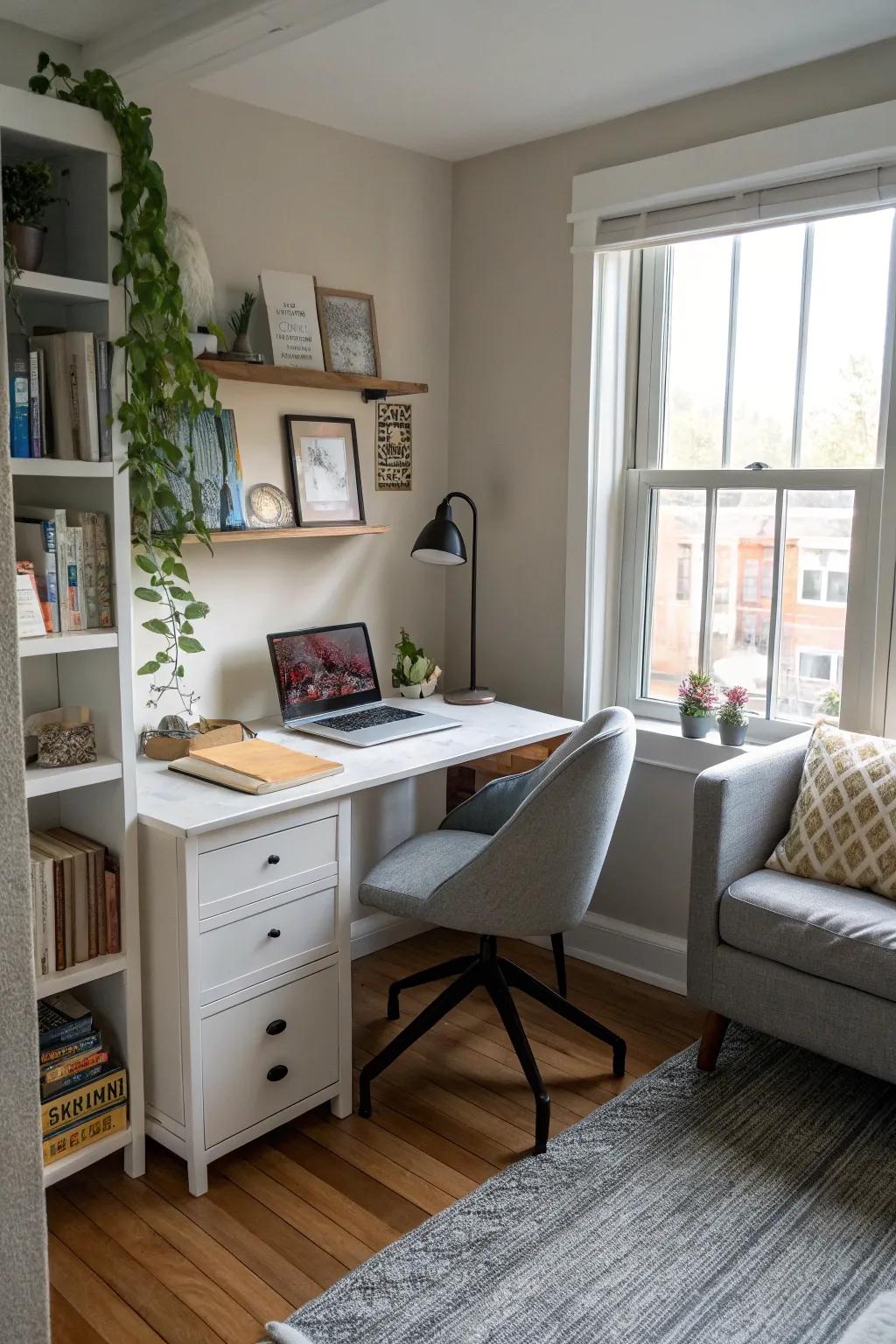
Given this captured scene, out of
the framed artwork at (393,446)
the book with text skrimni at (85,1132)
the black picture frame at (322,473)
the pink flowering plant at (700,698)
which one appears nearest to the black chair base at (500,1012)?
the book with text skrimni at (85,1132)

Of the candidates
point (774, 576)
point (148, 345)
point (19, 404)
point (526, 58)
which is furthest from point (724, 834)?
point (526, 58)

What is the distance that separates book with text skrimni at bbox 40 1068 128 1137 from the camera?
217 cm

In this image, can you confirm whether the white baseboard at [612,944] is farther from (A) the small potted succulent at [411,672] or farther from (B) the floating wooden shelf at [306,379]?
(B) the floating wooden shelf at [306,379]

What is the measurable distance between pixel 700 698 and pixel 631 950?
0.78 m

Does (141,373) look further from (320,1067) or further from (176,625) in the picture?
(320,1067)

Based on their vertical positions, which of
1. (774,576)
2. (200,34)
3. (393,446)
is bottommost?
(774,576)

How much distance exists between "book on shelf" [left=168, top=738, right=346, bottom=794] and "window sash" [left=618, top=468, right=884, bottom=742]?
44.6 inches

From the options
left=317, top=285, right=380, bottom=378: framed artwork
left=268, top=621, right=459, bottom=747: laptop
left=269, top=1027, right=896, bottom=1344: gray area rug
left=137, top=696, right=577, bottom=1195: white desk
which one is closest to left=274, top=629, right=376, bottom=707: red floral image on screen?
left=268, top=621, right=459, bottom=747: laptop

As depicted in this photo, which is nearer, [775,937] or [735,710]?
[775,937]

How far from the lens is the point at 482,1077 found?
2680 millimetres

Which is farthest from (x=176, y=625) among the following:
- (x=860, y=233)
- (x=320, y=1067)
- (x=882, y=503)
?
(x=860, y=233)

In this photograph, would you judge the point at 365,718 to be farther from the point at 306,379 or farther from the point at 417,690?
the point at 306,379

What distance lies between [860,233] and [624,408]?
777 millimetres

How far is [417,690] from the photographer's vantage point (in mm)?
3297
